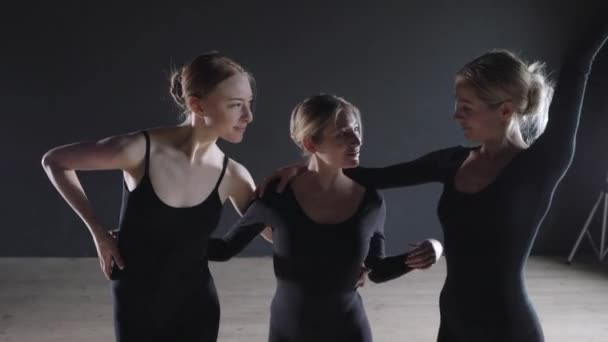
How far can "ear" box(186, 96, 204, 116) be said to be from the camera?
1588mm

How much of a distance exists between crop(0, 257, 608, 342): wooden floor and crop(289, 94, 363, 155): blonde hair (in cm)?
165

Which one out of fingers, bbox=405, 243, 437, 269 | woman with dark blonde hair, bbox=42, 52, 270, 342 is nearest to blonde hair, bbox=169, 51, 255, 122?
woman with dark blonde hair, bbox=42, 52, 270, 342

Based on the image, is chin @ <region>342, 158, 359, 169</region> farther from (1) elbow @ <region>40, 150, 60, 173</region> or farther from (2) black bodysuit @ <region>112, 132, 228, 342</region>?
(1) elbow @ <region>40, 150, 60, 173</region>

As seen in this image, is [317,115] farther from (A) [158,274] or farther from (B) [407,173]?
(A) [158,274]

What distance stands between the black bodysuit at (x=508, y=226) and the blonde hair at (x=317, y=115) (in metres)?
0.34

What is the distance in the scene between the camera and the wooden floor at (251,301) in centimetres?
306

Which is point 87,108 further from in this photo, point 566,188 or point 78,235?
point 566,188

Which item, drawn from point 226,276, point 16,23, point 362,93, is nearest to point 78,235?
point 226,276

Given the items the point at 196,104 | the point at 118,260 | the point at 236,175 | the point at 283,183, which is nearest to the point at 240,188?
the point at 236,175

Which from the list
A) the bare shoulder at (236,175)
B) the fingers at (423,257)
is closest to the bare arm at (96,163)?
the bare shoulder at (236,175)

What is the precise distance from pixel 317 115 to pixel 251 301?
2.17 metres

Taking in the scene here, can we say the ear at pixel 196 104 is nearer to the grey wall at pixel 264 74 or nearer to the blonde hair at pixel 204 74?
the blonde hair at pixel 204 74

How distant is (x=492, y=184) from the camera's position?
1388 mm

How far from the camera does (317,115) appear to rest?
1555 millimetres
